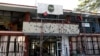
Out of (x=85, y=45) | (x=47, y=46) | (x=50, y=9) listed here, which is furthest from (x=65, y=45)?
(x=50, y=9)

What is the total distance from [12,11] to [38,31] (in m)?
3.66

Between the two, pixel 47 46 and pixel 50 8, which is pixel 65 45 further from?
pixel 50 8

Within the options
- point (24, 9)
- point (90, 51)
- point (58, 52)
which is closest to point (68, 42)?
point (58, 52)

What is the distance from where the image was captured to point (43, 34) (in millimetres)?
17062

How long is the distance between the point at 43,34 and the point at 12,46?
10.1 feet

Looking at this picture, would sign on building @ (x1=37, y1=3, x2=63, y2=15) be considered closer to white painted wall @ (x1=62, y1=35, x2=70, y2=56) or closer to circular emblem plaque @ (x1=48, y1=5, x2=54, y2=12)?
circular emblem plaque @ (x1=48, y1=5, x2=54, y2=12)

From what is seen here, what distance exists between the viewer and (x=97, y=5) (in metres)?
10.9

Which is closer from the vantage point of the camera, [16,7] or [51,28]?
[16,7]

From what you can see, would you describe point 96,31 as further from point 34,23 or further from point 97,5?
point 97,5

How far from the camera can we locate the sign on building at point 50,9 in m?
17.0

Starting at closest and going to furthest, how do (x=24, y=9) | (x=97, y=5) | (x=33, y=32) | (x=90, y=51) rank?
(x=97, y=5), (x=33, y=32), (x=24, y=9), (x=90, y=51)

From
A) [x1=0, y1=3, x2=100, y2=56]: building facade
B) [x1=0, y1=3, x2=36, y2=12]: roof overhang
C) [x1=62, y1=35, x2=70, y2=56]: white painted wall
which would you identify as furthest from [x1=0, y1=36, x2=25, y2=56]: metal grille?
[x1=62, y1=35, x2=70, y2=56]: white painted wall

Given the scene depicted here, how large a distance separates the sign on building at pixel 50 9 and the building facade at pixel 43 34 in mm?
474

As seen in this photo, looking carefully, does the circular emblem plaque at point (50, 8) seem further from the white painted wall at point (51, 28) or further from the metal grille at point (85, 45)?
the metal grille at point (85, 45)
